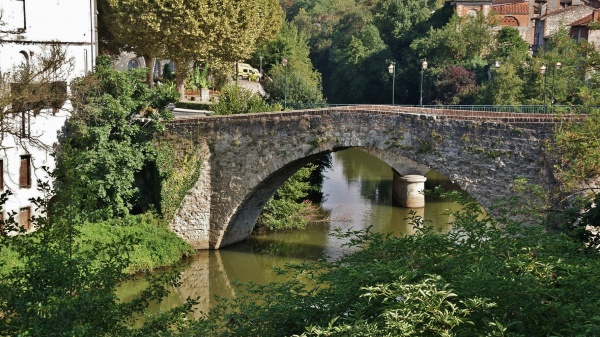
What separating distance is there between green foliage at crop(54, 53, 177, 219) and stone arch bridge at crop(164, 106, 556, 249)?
0.77 meters

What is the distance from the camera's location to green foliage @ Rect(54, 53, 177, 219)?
70.3 feet

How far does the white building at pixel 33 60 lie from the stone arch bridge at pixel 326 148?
296 cm

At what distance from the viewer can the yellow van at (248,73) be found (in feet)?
138

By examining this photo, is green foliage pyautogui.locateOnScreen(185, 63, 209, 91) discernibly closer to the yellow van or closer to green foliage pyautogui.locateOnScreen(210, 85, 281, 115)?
the yellow van

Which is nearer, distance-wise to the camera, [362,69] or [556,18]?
[362,69]

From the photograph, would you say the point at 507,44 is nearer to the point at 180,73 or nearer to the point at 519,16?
the point at 519,16

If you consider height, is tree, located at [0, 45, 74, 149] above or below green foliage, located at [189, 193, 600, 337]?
above

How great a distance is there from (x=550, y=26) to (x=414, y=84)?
10920mm

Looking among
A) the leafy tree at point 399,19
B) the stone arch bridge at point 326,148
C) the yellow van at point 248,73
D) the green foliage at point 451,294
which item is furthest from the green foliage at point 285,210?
the leafy tree at point 399,19

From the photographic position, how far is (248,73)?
42.6 m

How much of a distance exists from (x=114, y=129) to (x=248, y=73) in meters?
21.0

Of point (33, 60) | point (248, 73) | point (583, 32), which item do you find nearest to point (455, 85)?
point (583, 32)

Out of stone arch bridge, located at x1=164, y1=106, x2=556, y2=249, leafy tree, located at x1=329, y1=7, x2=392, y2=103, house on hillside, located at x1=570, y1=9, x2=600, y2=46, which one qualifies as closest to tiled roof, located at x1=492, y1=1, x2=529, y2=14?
house on hillside, located at x1=570, y1=9, x2=600, y2=46

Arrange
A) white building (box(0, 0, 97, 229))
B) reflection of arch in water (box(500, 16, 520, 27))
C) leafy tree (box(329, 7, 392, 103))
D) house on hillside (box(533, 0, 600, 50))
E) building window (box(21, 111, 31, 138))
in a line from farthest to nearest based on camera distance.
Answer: reflection of arch in water (box(500, 16, 520, 27))
house on hillside (box(533, 0, 600, 50))
leafy tree (box(329, 7, 392, 103))
white building (box(0, 0, 97, 229))
building window (box(21, 111, 31, 138))
